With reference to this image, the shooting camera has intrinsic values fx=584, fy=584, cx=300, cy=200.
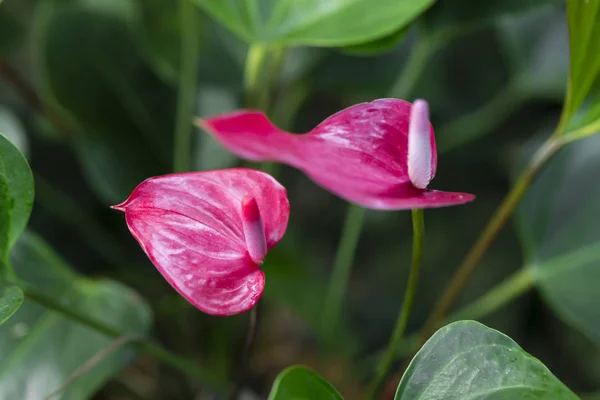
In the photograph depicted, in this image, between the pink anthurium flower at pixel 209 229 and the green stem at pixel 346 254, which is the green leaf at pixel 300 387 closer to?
the pink anthurium flower at pixel 209 229

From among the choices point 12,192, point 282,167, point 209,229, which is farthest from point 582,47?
point 282,167

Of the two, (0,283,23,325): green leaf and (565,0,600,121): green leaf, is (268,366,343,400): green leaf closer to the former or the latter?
(0,283,23,325): green leaf

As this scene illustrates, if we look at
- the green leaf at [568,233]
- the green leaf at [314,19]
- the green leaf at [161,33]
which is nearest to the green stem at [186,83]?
the green leaf at [161,33]

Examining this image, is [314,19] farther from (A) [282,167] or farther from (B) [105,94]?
(A) [282,167]

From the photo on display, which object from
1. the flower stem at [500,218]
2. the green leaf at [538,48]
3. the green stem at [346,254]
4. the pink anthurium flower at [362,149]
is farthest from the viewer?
the green leaf at [538,48]

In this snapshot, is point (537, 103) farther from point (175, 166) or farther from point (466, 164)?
point (175, 166)

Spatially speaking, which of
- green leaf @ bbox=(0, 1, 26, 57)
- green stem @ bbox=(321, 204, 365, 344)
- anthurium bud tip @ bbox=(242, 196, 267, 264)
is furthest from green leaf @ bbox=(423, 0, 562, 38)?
green leaf @ bbox=(0, 1, 26, 57)
